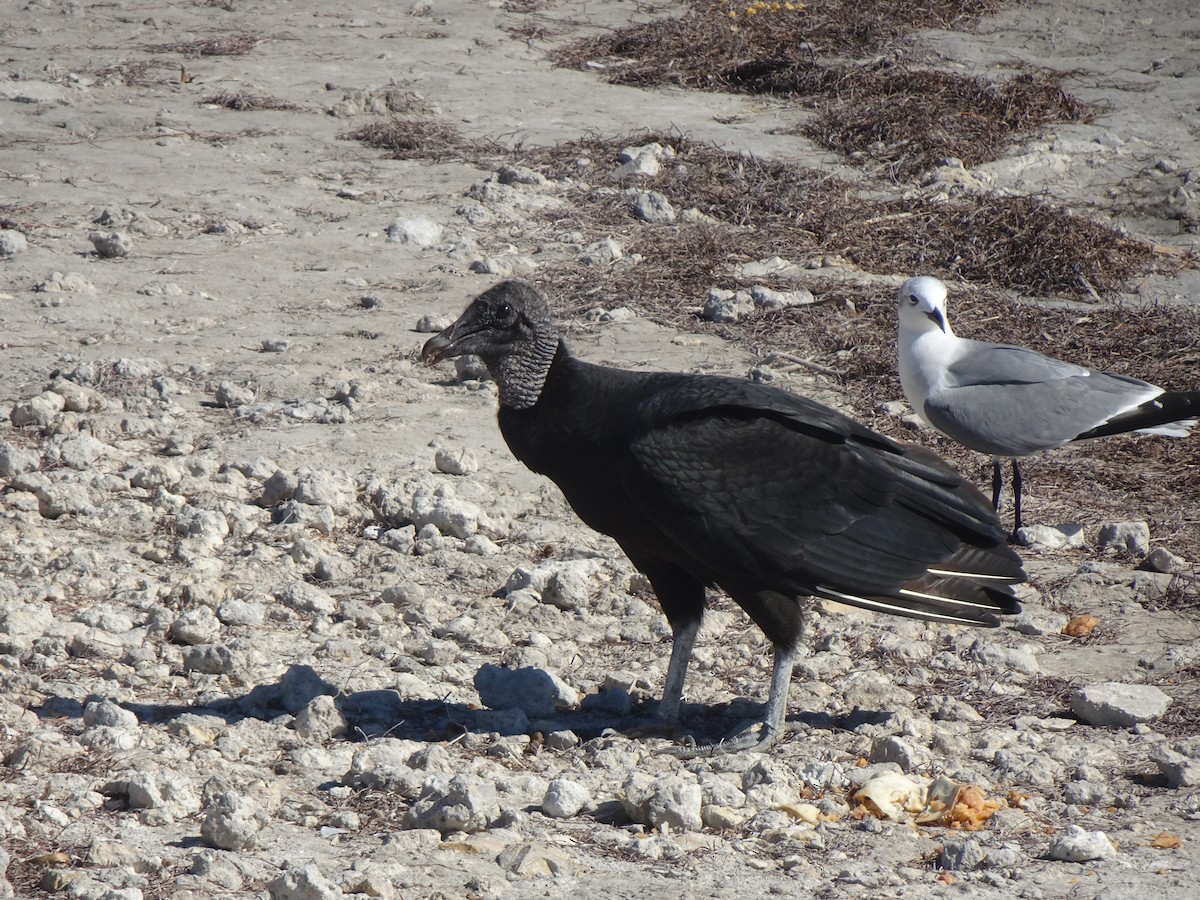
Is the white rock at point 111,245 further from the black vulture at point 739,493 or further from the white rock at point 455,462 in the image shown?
the black vulture at point 739,493

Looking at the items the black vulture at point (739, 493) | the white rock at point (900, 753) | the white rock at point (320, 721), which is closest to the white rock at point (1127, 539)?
the black vulture at point (739, 493)

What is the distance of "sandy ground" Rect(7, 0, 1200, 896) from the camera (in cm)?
319

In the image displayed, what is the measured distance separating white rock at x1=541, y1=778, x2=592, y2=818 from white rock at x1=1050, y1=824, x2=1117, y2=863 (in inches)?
43.0

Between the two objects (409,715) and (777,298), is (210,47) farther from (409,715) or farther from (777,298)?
(409,715)

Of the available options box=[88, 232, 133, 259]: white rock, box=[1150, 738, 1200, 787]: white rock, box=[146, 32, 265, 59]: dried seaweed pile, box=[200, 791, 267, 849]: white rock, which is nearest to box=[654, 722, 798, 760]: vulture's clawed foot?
box=[1150, 738, 1200, 787]: white rock

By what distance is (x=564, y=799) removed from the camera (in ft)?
10.7

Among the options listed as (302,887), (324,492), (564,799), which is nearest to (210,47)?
(324,492)

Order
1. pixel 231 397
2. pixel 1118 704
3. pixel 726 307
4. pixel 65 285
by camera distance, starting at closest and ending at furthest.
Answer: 1. pixel 1118 704
2. pixel 231 397
3. pixel 65 285
4. pixel 726 307

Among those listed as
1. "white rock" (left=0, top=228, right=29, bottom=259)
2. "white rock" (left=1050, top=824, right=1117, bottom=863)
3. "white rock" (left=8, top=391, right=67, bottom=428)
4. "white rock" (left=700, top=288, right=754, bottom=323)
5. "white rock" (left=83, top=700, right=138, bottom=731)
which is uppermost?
"white rock" (left=700, top=288, right=754, bottom=323)

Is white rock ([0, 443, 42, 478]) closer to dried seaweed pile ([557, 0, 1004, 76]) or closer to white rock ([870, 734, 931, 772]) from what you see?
white rock ([870, 734, 931, 772])

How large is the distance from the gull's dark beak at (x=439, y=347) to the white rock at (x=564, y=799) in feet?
4.05

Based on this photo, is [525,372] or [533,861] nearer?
[533,861]

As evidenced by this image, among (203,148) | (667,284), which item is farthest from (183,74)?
(667,284)

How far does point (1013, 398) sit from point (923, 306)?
1.66 ft
